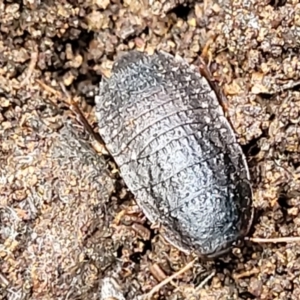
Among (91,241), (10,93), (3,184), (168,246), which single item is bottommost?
(168,246)

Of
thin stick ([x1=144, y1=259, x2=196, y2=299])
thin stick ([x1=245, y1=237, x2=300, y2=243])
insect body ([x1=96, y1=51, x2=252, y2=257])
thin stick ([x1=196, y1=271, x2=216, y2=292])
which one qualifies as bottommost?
thin stick ([x1=196, y1=271, x2=216, y2=292])

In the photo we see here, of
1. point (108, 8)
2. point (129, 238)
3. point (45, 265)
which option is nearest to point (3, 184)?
point (45, 265)

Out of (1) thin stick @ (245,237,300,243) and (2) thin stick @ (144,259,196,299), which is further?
(2) thin stick @ (144,259,196,299)

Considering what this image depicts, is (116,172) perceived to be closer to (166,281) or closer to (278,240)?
(166,281)

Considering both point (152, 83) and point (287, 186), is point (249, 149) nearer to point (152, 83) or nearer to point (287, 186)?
point (287, 186)

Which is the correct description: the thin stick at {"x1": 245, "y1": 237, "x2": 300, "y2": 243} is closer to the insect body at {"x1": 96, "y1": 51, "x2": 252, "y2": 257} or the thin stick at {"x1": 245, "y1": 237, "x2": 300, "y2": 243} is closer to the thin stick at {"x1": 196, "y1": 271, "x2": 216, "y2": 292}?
the insect body at {"x1": 96, "y1": 51, "x2": 252, "y2": 257}

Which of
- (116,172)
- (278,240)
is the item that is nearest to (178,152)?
(116,172)

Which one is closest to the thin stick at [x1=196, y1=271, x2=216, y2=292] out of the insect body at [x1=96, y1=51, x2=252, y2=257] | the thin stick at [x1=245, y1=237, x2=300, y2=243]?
the insect body at [x1=96, y1=51, x2=252, y2=257]
